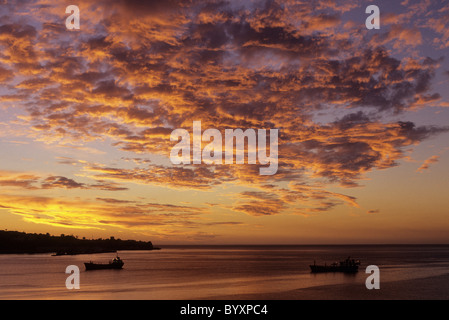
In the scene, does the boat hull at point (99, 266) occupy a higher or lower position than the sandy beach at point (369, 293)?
higher

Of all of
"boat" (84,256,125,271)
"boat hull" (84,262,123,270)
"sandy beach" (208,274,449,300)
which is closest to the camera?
"sandy beach" (208,274,449,300)

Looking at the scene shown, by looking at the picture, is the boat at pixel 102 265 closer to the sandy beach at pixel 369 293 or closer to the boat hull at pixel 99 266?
the boat hull at pixel 99 266

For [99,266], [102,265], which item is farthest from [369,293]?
[99,266]

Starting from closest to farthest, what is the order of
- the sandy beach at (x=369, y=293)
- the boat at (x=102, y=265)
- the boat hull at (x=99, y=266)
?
the sandy beach at (x=369, y=293) → the boat hull at (x=99, y=266) → the boat at (x=102, y=265)

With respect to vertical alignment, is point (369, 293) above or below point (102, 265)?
below

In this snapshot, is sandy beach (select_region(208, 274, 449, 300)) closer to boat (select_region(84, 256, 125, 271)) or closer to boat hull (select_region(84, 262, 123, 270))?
boat (select_region(84, 256, 125, 271))

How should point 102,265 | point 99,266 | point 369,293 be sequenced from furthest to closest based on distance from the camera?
point 102,265, point 99,266, point 369,293

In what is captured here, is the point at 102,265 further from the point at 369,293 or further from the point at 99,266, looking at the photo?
the point at 369,293

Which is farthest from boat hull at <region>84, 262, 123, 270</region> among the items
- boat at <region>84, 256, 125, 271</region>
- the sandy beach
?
the sandy beach

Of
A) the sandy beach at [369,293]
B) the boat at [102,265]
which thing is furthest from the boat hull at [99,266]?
the sandy beach at [369,293]

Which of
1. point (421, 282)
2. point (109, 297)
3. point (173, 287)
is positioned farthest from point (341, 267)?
point (109, 297)

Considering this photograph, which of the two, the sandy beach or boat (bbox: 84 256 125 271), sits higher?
boat (bbox: 84 256 125 271)
